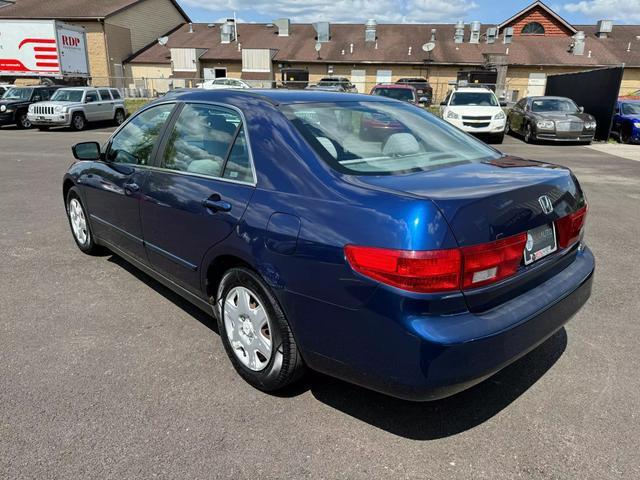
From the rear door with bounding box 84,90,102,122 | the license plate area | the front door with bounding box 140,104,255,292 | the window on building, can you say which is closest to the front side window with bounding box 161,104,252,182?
the front door with bounding box 140,104,255,292

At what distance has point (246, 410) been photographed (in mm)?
2699

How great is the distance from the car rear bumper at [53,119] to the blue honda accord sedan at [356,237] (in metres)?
17.9

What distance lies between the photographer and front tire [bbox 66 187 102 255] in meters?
4.85

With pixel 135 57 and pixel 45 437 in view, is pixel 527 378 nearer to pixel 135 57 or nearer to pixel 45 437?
pixel 45 437

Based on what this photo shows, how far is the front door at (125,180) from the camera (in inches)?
144

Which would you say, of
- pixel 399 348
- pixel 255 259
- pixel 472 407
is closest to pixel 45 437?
pixel 255 259

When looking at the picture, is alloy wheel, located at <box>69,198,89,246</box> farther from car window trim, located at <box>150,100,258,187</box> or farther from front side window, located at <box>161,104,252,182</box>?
front side window, located at <box>161,104,252,182</box>

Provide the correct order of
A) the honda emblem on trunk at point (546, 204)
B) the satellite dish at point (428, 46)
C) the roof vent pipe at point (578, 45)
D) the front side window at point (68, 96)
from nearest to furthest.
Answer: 1. the honda emblem on trunk at point (546, 204)
2. the front side window at point (68, 96)
3. the satellite dish at point (428, 46)
4. the roof vent pipe at point (578, 45)

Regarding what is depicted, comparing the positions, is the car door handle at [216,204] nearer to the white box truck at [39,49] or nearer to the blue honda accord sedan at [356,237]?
the blue honda accord sedan at [356,237]

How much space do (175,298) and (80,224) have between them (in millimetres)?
1693

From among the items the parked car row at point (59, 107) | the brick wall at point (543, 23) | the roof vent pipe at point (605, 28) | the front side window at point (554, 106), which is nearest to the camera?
the front side window at point (554, 106)

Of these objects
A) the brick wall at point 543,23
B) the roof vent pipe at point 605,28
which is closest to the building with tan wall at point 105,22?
the brick wall at point 543,23

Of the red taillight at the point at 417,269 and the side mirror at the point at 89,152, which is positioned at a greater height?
the side mirror at the point at 89,152

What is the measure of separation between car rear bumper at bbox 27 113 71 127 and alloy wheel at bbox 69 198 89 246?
16015mm
